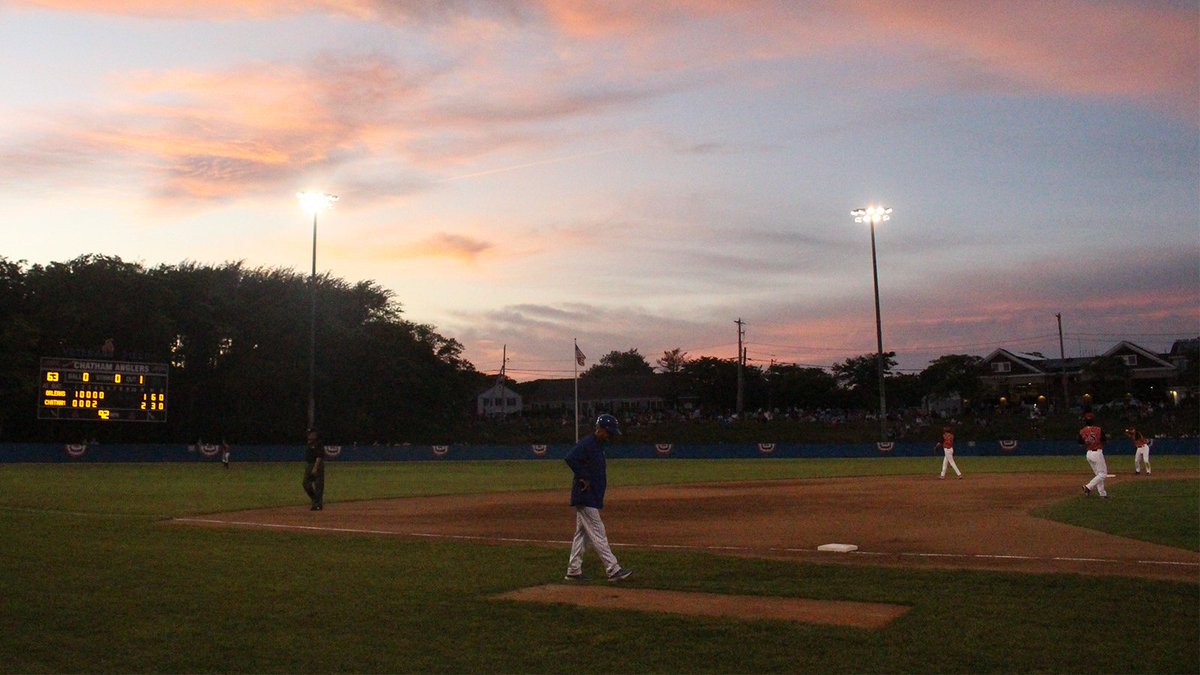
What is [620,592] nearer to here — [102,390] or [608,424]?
[608,424]

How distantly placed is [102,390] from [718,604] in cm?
4363

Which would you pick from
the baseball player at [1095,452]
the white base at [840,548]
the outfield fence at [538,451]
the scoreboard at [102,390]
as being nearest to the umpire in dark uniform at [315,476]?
the white base at [840,548]

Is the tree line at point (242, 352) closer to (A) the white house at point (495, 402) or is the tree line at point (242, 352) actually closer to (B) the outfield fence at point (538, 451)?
(B) the outfield fence at point (538, 451)

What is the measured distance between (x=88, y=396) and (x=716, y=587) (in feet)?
140

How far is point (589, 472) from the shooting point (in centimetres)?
1202

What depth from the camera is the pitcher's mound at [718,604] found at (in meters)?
9.05

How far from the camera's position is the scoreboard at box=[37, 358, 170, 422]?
148 feet

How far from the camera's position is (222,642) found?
8422mm

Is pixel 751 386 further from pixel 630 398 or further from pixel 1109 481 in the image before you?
pixel 1109 481

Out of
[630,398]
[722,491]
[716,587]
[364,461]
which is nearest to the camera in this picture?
[716,587]

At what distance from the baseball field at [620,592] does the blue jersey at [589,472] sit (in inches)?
38.6

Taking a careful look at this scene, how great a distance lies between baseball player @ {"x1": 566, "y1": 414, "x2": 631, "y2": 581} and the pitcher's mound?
21.9 inches

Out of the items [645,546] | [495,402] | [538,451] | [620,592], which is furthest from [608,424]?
[495,402]

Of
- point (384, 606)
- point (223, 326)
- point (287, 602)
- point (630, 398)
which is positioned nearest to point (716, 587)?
point (384, 606)
